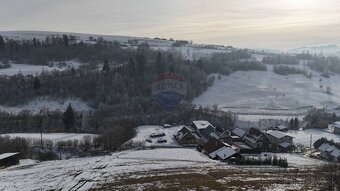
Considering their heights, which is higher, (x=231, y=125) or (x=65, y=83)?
(x=65, y=83)

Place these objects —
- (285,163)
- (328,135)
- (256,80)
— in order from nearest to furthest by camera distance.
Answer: (285,163)
(328,135)
(256,80)

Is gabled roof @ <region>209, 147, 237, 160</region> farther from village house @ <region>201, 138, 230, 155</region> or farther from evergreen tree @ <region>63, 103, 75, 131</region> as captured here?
evergreen tree @ <region>63, 103, 75, 131</region>

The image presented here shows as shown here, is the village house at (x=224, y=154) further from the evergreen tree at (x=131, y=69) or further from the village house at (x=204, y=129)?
the evergreen tree at (x=131, y=69)

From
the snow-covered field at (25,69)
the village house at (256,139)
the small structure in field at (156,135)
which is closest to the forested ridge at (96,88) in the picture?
the snow-covered field at (25,69)

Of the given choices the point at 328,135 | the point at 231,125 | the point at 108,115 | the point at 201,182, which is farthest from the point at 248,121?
the point at 201,182

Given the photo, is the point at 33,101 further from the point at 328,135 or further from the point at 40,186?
the point at 328,135

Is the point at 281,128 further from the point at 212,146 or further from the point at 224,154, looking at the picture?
the point at 224,154

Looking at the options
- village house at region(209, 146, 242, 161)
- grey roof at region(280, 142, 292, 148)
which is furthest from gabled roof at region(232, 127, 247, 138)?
village house at region(209, 146, 242, 161)
